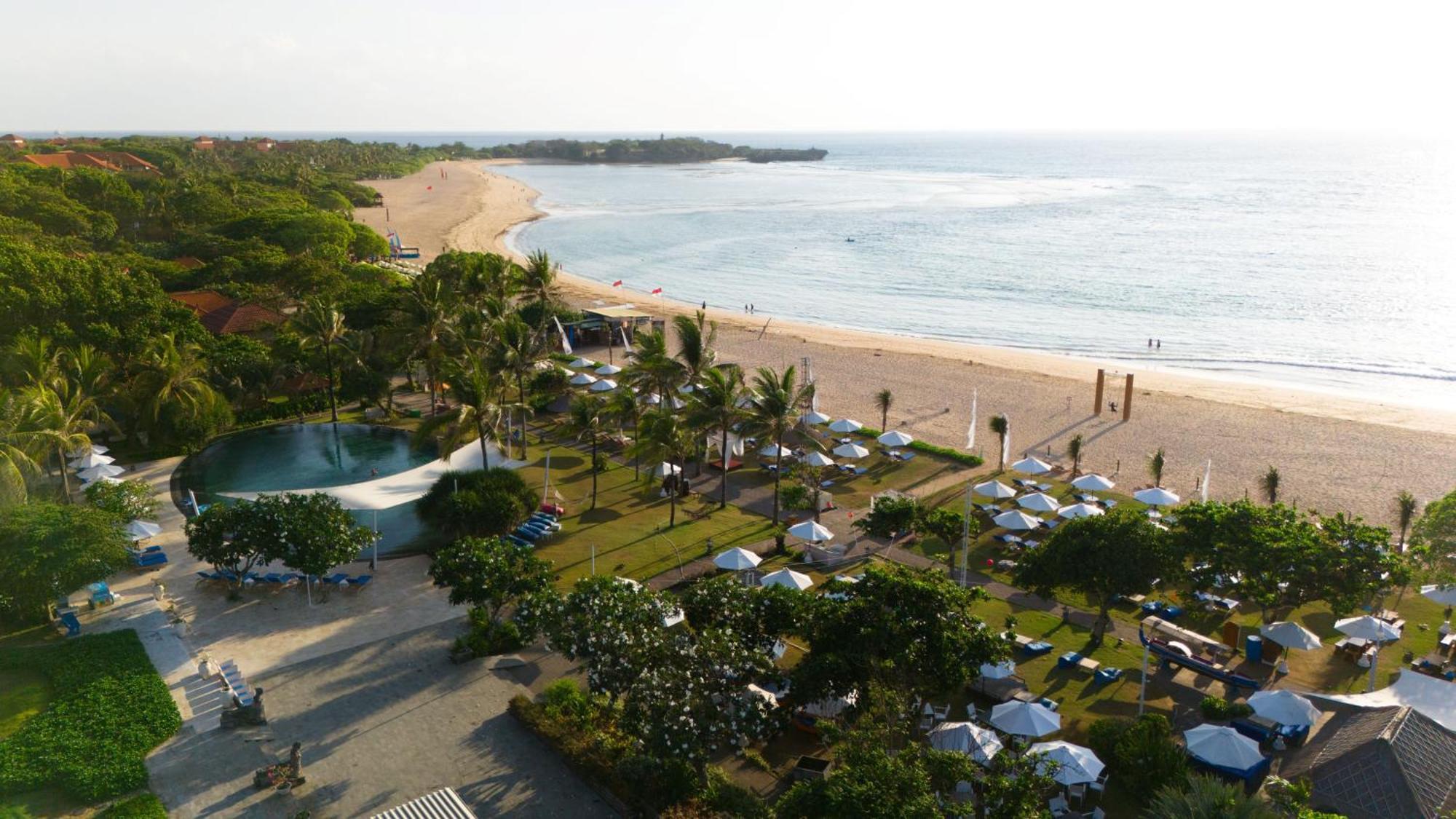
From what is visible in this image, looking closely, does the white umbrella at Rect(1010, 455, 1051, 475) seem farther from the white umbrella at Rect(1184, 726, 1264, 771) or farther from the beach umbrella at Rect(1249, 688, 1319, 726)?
the white umbrella at Rect(1184, 726, 1264, 771)

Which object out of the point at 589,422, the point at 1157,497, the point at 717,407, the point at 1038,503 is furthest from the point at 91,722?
the point at 1157,497

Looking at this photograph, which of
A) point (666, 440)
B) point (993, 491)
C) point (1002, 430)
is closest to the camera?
point (666, 440)

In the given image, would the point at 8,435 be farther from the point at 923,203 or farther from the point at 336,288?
the point at 923,203

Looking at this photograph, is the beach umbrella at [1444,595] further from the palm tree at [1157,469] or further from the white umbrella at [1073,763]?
the white umbrella at [1073,763]

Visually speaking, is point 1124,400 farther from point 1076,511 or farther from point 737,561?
point 737,561

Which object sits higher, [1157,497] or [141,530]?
[141,530]

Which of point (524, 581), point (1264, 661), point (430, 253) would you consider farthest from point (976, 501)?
point (430, 253)

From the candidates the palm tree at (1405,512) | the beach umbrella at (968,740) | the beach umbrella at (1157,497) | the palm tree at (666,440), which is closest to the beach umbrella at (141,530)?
the palm tree at (666,440)

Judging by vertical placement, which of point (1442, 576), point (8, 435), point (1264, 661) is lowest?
point (1264, 661)
